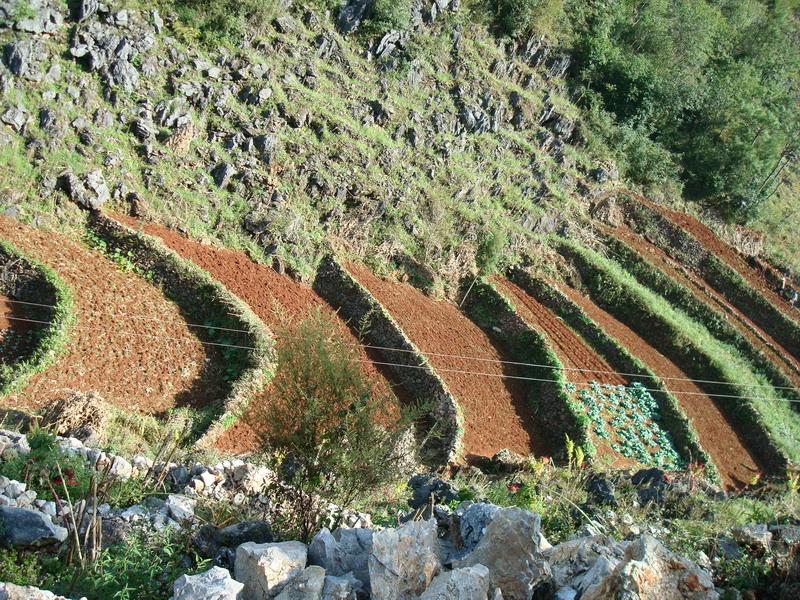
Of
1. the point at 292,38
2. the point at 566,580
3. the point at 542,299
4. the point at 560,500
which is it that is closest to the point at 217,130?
the point at 292,38

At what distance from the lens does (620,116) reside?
2967 centimetres

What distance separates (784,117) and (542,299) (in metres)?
22.3

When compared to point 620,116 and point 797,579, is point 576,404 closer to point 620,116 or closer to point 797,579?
point 797,579

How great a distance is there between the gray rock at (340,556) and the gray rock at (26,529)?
234 centimetres

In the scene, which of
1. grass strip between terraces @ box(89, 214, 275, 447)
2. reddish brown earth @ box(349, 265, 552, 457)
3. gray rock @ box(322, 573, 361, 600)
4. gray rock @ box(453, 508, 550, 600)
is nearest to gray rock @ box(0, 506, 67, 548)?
gray rock @ box(322, 573, 361, 600)

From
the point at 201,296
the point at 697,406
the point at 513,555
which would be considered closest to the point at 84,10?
the point at 201,296

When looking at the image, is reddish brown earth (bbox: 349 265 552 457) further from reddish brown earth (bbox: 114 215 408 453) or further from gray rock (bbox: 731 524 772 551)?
gray rock (bbox: 731 524 772 551)

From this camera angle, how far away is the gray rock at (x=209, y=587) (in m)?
4.84

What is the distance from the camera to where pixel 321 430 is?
275 inches

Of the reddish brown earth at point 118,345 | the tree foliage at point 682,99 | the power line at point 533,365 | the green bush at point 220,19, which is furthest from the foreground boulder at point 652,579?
the tree foliage at point 682,99

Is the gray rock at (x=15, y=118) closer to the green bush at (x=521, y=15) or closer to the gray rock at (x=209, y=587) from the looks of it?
the gray rock at (x=209, y=587)

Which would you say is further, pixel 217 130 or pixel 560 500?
pixel 217 130

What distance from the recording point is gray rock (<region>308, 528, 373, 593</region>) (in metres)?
5.71

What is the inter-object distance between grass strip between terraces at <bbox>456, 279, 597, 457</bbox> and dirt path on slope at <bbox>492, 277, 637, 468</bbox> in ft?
1.59
